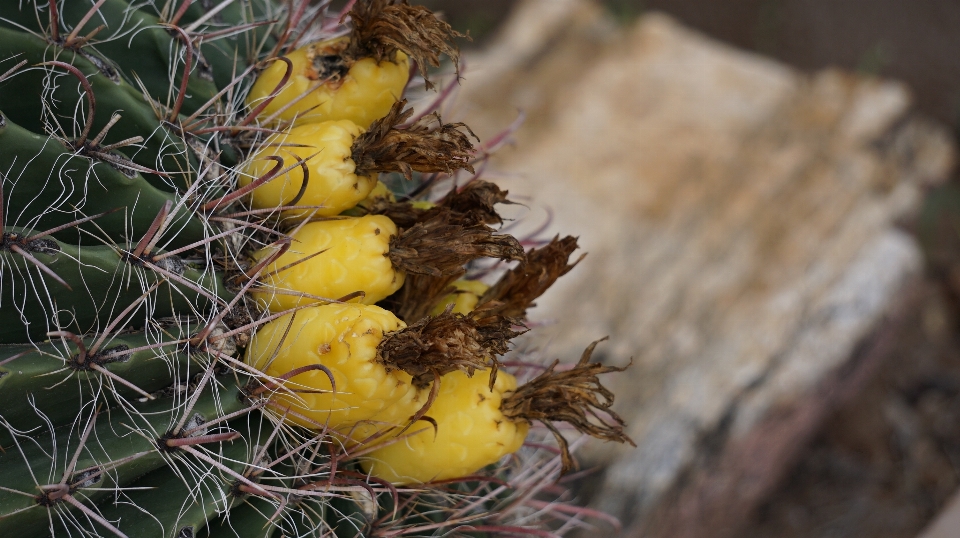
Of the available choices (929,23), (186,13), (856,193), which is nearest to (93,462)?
(186,13)

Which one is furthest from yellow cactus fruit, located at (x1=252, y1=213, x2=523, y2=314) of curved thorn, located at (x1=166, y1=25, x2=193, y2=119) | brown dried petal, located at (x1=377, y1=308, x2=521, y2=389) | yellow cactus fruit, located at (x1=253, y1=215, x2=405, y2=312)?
curved thorn, located at (x1=166, y1=25, x2=193, y2=119)

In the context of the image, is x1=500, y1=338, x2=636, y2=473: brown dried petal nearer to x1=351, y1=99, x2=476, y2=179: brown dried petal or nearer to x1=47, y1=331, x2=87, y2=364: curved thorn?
x1=351, y1=99, x2=476, y2=179: brown dried petal

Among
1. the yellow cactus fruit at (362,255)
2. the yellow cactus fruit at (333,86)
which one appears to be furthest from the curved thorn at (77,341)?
the yellow cactus fruit at (333,86)

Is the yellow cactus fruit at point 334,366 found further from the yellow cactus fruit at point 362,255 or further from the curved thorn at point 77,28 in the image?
the curved thorn at point 77,28

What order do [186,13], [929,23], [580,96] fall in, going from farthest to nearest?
[929,23], [580,96], [186,13]

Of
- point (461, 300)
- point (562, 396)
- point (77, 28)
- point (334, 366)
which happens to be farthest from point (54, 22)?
point (562, 396)

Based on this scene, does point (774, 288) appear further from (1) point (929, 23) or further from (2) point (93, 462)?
(1) point (929, 23)
